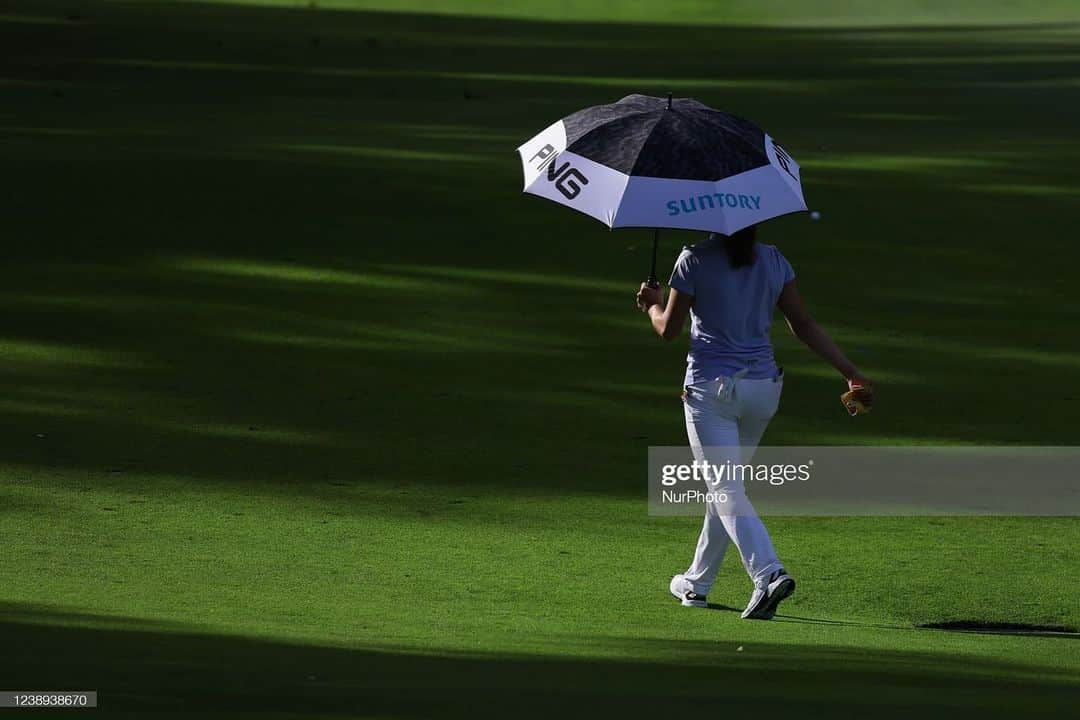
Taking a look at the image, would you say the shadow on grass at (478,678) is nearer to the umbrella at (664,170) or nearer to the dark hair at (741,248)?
the dark hair at (741,248)

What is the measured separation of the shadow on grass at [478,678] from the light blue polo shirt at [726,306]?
113 cm

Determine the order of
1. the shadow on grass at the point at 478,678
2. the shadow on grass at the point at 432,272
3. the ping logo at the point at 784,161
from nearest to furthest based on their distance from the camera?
the shadow on grass at the point at 478,678, the ping logo at the point at 784,161, the shadow on grass at the point at 432,272

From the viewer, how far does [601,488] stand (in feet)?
34.4

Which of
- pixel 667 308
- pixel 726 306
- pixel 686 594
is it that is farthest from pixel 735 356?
pixel 686 594

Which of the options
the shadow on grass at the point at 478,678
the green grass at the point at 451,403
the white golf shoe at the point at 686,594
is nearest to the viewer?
the shadow on grass at the point at 478,678

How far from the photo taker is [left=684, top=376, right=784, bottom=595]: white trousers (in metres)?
7.59

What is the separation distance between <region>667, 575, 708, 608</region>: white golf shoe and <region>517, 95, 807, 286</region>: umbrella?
1.27 metres

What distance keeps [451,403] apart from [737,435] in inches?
199

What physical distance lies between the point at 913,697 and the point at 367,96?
23351 millimetres

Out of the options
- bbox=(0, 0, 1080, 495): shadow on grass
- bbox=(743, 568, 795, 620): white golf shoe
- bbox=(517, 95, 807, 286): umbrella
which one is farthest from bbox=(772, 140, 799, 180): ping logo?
bbox=(0, 0, 1080, 495): shadow on grass

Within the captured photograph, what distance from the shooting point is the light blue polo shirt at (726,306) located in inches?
297

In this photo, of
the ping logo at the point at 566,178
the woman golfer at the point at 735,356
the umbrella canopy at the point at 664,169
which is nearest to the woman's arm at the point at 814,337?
the woman golfer at the point at 735,356

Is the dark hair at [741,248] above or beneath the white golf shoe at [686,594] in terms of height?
above

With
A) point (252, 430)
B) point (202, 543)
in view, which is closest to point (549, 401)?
point (252, 430)
